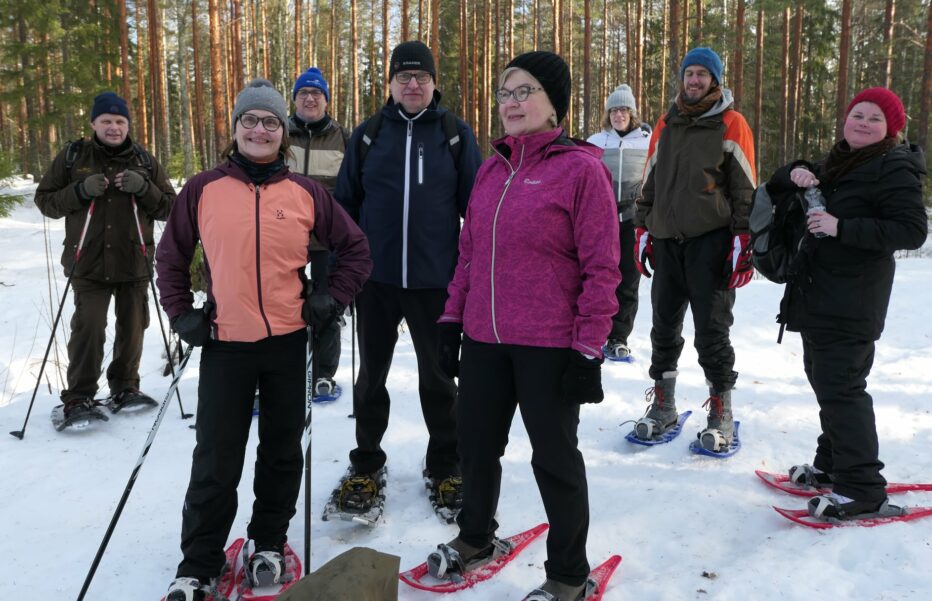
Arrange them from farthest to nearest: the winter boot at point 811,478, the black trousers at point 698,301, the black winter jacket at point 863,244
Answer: the black trousers at point 698,301 → the winter boot at point 811,478 → the black winter jacket at point 863,244

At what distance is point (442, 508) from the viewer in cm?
347

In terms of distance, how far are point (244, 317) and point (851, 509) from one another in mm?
3136

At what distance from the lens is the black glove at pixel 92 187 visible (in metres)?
4.52

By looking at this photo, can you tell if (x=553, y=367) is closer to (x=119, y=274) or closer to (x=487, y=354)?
(x=487, y=354)

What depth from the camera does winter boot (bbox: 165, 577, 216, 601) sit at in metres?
2.56

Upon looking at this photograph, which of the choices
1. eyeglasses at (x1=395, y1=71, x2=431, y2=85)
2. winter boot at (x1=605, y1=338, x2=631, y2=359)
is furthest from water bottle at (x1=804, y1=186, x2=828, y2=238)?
winter boot at (x1=605, y1=338, x2=631, y2=359)

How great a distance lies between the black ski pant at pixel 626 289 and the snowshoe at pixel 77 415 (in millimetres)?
4806

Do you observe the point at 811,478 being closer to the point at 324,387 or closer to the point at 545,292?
the point at 545,292

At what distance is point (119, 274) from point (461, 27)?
19.6 m

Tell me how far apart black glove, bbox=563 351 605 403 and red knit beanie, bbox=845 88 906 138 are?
80.7 inches

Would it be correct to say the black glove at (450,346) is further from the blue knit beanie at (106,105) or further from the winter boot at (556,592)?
the blue knit beanie at (106,105)

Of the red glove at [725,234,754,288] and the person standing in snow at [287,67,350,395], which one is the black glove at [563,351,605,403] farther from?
the person standing in snow at [287,67,350,395]

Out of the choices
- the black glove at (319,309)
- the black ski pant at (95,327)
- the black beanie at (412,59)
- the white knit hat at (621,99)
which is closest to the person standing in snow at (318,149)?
the black ski pant at (95,327)

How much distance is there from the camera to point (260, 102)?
277 centimetres
